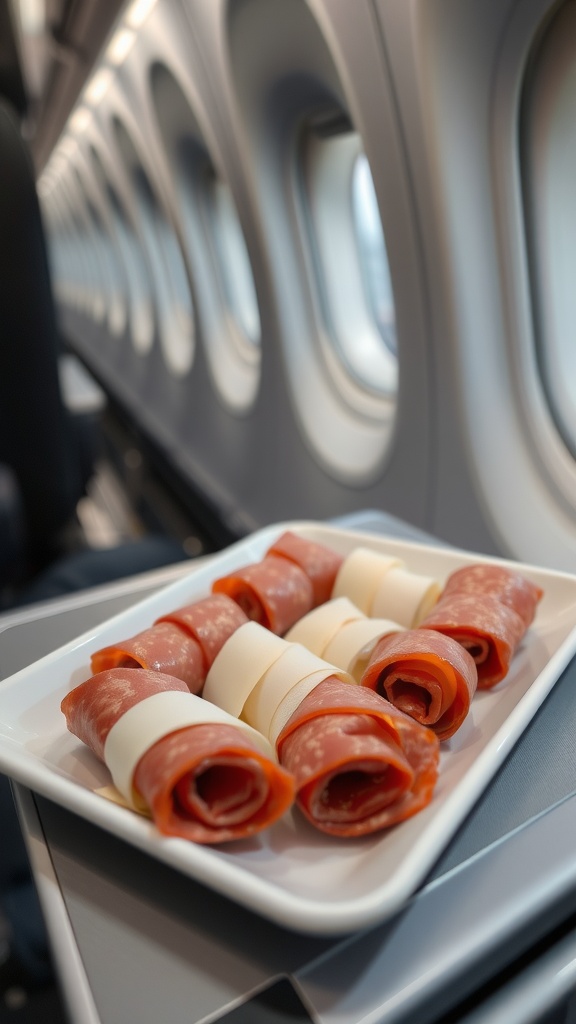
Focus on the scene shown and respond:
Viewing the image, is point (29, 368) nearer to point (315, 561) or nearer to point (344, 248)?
point (315, 561)

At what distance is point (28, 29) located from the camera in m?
4.89

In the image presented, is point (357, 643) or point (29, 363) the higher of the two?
point (29, 363)

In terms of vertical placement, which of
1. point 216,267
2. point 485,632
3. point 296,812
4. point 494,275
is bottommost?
point 296,812

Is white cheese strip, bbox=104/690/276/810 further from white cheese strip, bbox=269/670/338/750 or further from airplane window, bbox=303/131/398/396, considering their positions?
airplane window, bbox=303/131/398/396

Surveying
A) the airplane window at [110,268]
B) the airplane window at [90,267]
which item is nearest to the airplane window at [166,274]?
the airplane window at [110,268]

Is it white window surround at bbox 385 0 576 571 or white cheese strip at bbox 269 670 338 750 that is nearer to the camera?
white cheese strip at bbox 269 670 338 750

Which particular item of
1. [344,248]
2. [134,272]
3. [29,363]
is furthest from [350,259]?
[134,272]

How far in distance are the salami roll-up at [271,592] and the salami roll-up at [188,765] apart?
217 millimetres

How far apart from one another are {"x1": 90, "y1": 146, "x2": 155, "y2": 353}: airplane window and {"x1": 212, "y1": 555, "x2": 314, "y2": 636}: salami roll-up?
4890mm

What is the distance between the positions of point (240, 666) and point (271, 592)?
0.15m

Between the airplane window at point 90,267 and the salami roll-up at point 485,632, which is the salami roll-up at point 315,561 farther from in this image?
the airplane window at point 90,267

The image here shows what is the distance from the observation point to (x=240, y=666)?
0.64 m

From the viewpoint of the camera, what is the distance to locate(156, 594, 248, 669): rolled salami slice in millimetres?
693

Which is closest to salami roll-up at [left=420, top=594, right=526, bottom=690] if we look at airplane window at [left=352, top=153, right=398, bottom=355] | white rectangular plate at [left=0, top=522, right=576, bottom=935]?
white rectangular plate at [left=0, top=522, right=576, bottom=935]
